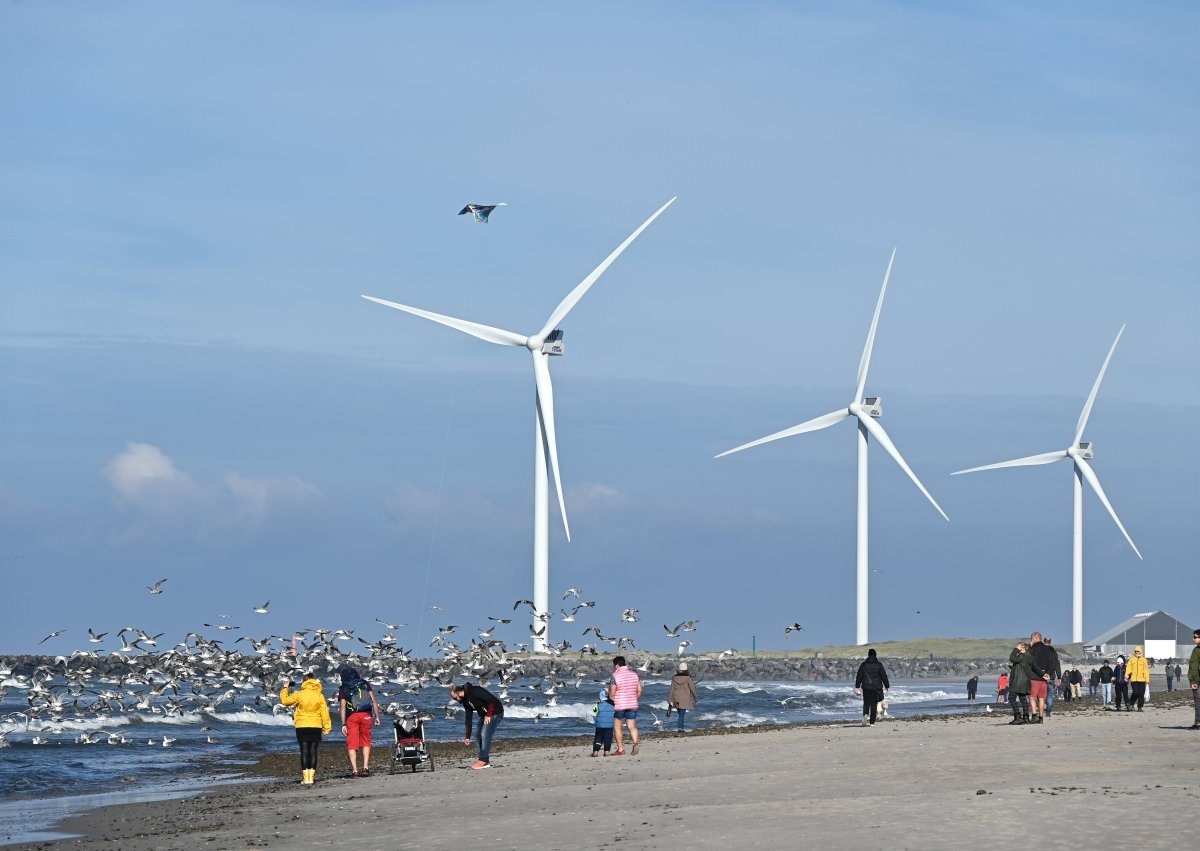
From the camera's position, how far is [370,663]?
208 feet

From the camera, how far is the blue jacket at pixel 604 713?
34938 millimetres

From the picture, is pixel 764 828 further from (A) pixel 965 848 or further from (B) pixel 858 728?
(B) pixel 858 728

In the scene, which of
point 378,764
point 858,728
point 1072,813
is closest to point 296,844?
point 1072,813

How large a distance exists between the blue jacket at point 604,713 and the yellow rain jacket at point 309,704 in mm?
6099

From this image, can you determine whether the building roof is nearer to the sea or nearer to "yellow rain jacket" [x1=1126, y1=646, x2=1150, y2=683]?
the sea

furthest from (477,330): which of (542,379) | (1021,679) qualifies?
(1021,679)

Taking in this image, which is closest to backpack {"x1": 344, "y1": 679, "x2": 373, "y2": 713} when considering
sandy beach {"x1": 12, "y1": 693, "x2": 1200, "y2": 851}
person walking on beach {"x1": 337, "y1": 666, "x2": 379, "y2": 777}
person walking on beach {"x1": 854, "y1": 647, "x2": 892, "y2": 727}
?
person walking on beach {"x1": 337, "y1": 666, "x2": 379, "y2": 777}

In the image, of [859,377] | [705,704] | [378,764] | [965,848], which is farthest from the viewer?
[859,377]

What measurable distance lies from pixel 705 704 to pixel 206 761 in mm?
40059

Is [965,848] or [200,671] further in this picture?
[200,671]

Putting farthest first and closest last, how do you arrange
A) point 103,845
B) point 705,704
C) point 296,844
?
point 705,704
point 103,845
point 296,844

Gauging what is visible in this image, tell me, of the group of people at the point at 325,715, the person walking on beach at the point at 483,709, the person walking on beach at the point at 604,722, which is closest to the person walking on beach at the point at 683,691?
the person walking on beach at the point at 604,722

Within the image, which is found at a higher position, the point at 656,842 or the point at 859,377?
the point at 859,377

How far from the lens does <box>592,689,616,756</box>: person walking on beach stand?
115 feet
